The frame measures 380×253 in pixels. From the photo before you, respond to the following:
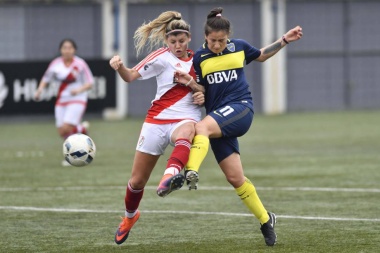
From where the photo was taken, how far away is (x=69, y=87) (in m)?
18.8

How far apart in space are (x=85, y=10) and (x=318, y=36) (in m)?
8.70

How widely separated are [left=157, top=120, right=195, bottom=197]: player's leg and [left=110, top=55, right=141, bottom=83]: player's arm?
1.90 feet

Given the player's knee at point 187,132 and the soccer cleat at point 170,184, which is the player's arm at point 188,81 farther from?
the soccer cleat at point 170,184

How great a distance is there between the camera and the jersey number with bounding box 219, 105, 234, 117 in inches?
338

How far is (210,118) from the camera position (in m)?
8.57

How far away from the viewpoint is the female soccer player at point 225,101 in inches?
337

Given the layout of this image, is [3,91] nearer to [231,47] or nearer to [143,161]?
[143,161]

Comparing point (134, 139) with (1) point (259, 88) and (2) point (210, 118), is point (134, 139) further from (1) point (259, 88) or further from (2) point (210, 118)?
(2) point (210, 118)

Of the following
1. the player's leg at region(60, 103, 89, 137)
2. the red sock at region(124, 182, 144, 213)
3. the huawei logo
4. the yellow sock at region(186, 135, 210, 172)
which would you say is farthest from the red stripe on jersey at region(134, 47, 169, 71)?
the huawei logo

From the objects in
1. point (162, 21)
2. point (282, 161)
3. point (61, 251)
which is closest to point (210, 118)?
point (162, 21)

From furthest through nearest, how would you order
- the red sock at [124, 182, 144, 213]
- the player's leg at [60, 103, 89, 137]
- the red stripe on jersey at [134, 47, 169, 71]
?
1. the player's leg at [60, 103, 89, 137]
2. the red sock at [124, 182, 144, 213]
3. the red stripe on jersey at [134, 47, 169, 71]

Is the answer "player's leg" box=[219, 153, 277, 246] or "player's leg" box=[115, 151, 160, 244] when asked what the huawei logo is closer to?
"player's leg" box=[115, 151, 160, 244]

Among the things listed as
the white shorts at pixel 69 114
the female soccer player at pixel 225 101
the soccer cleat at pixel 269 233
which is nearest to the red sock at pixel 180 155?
the female soccer player at pixel 225 101

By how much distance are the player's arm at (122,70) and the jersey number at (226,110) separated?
0.84 m
